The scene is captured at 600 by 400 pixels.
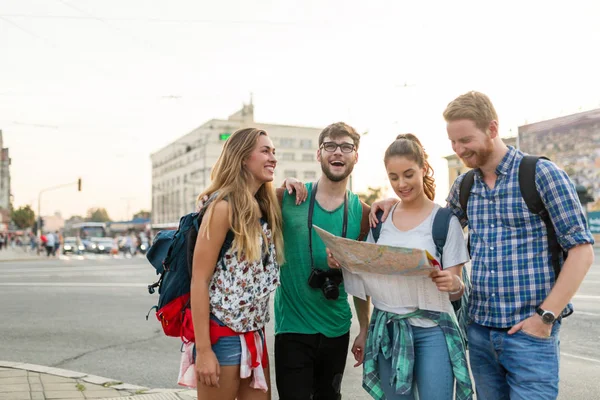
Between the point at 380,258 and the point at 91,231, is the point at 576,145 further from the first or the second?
the point at 380,258

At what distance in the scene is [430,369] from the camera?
Result: 281 centimetres

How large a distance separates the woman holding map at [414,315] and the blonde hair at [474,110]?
0.28 metres

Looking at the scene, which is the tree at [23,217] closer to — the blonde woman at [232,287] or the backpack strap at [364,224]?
the backpack strap at [364,224]

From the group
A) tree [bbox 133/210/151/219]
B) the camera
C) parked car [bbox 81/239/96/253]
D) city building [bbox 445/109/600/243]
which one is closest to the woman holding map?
the camera

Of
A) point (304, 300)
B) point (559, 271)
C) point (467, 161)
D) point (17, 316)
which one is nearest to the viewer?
point (559, 271)

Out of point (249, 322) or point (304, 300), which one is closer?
point (249, 322)

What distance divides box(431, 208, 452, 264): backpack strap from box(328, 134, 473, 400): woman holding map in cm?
2

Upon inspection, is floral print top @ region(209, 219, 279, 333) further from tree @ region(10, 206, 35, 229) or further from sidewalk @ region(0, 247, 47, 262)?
tree @ region(10, 206, 35, 229)

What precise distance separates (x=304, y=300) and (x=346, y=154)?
0.93m

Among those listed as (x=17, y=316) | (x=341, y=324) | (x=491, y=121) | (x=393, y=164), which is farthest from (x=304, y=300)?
(x=17, y=316)

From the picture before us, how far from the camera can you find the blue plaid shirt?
8.66 feet

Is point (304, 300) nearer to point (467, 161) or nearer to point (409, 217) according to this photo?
point (409, 217)

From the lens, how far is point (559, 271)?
2730 mm

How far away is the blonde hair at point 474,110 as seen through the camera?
2.82m
